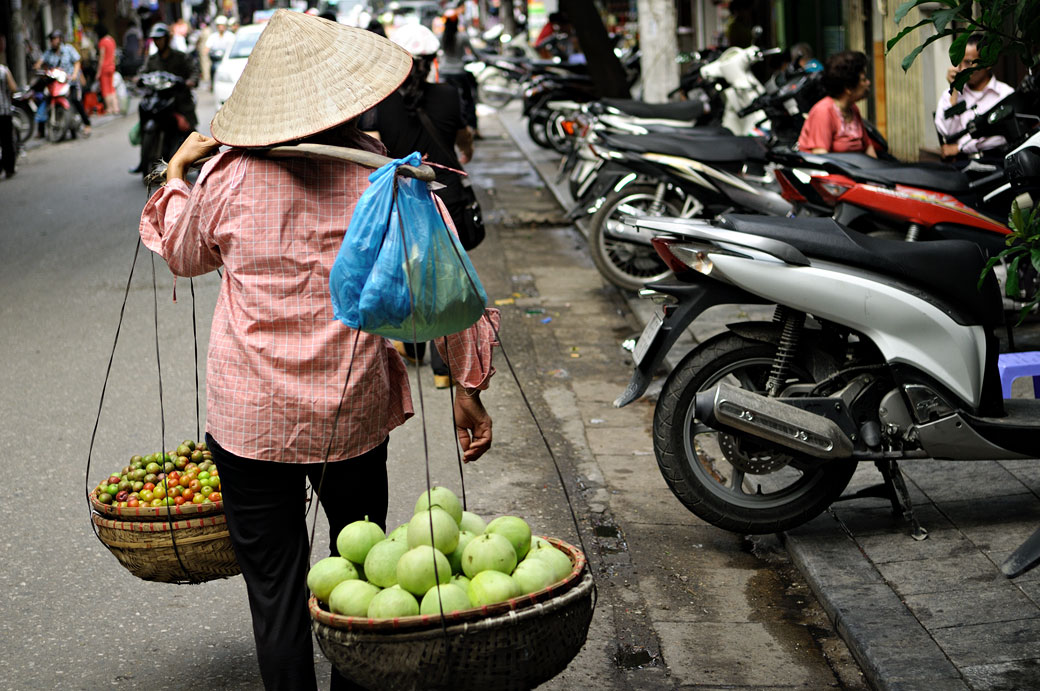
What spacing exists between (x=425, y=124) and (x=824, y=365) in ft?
9.59

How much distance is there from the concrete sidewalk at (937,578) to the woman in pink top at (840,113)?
351 cm

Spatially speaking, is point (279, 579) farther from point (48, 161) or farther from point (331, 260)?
point (48, 161)

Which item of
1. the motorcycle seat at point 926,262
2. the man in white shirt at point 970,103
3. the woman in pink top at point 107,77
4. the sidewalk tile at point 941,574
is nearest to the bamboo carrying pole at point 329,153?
the motorcycle seat at point 926,262

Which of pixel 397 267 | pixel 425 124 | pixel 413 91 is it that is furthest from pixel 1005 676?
pixel 413 91

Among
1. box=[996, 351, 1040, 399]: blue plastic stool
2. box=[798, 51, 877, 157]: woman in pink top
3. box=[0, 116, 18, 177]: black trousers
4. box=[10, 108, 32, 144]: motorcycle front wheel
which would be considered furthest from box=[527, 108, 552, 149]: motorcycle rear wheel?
box=[996, 351, 1040, 399]: blue plastic stool

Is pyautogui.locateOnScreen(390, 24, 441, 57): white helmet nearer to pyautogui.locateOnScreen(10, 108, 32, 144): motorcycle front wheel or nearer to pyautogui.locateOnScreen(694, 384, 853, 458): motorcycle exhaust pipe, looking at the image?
pyautogui.locateOnScreen(694, 384, 853, 458): motorcycle exhaust pipe

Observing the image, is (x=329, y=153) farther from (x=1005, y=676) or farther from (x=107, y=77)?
(x=107, y=77)

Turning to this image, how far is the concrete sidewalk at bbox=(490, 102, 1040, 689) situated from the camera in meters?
3.53

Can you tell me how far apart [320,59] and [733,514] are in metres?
2.37

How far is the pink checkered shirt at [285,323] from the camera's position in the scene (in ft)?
9.21

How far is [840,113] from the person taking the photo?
834 cm

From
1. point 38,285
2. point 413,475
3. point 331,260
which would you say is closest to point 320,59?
point 331,260

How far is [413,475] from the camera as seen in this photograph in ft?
17.9

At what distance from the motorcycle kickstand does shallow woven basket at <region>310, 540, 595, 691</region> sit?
7.88 feet
